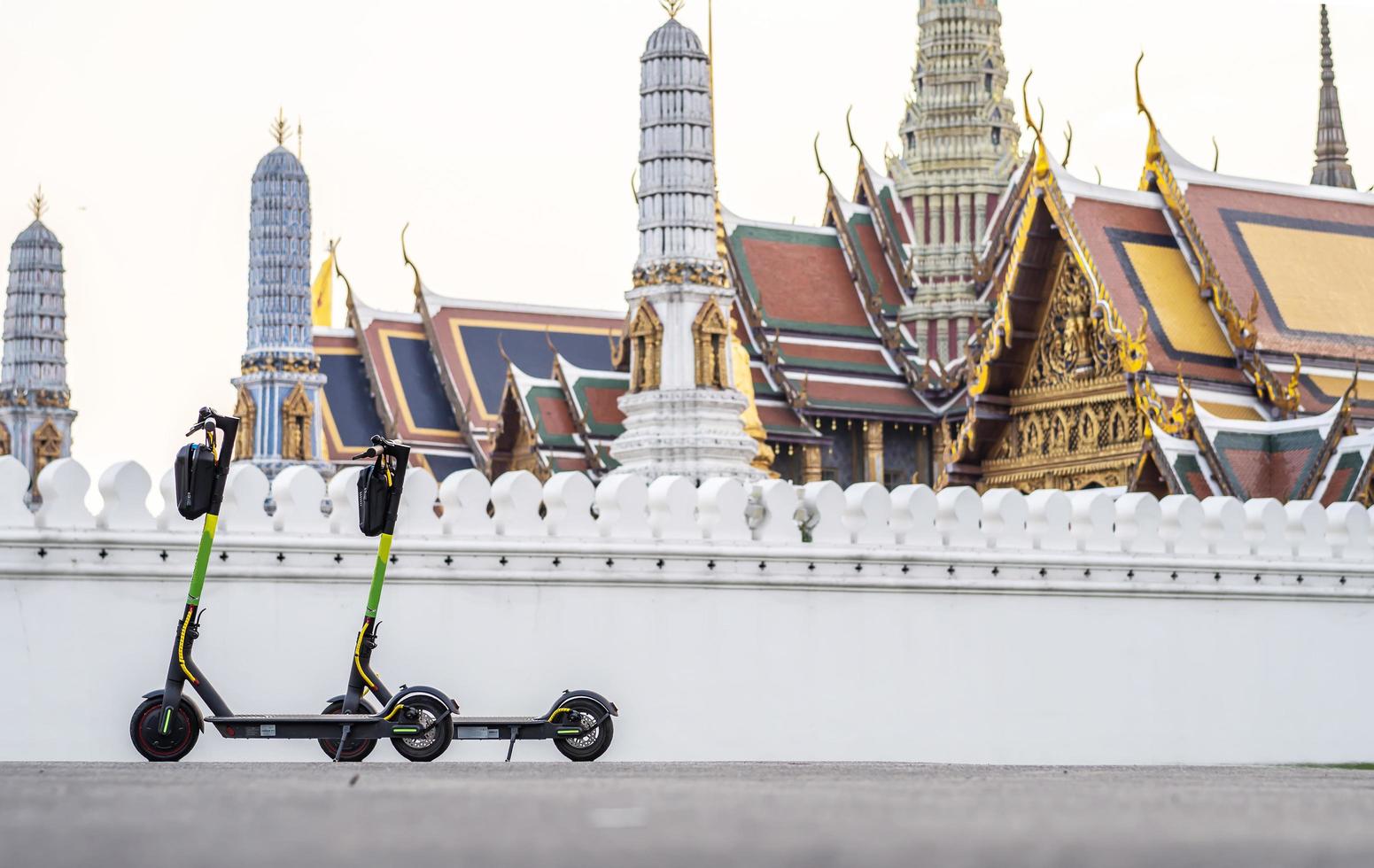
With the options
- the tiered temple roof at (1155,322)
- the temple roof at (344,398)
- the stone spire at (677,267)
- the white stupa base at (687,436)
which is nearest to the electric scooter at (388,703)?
the tiered temple roof at (1155,322)

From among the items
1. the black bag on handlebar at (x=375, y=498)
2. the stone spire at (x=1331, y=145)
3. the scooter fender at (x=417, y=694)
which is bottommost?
the scooter fender at (x=417, y=694)

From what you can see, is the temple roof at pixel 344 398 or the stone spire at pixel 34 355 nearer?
the temple roof at pixel 344 398

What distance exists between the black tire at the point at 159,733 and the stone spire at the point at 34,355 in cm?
3355

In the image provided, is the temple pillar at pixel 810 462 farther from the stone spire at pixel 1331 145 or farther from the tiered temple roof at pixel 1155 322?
the tiered temple roof at pixel 1155 322

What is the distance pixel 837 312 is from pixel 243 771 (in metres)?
25.7

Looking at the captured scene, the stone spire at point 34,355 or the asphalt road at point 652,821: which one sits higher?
the stone spire at point 34,355

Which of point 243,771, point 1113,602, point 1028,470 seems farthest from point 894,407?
point 243,771

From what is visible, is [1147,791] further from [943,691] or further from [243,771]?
[943,691]

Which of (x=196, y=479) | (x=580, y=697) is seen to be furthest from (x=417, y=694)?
(x=196, y=479)

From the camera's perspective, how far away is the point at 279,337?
117ft

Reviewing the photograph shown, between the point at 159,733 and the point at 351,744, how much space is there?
66cm

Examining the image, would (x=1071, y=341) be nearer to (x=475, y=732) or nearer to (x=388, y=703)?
(x=475, y=732)

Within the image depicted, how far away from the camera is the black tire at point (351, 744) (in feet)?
24.9

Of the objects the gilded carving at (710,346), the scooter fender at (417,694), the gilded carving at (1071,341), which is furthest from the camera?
the gilded carving at (710,346)
